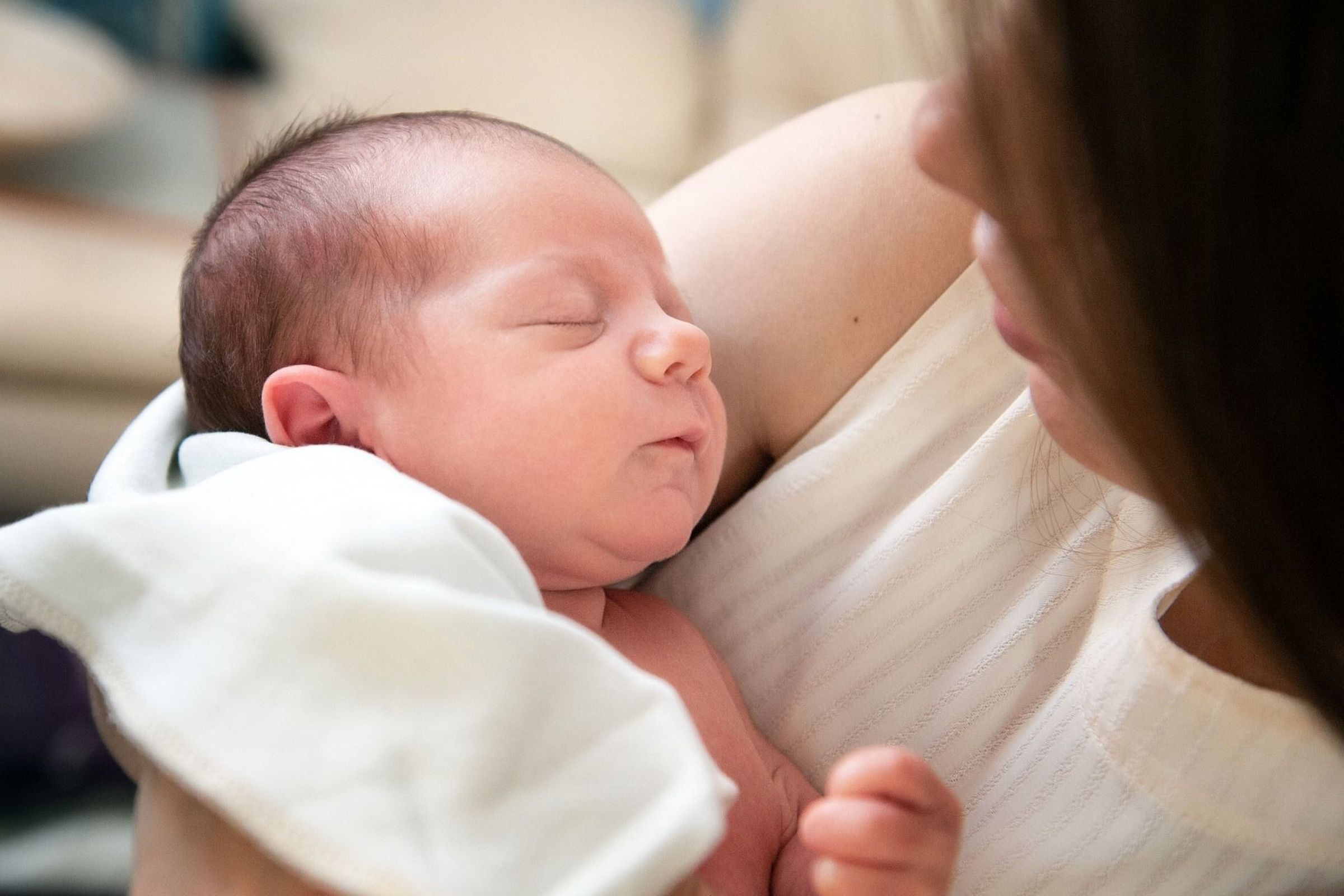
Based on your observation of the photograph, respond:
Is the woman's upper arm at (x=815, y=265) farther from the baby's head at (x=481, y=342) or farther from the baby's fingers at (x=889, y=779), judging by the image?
the baby's fingers at (x=889, y=779)

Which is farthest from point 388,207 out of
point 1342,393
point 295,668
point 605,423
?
point 1342,393

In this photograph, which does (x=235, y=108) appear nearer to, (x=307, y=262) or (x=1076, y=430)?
(x=307, y=262)

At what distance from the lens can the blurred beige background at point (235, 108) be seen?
1.55m

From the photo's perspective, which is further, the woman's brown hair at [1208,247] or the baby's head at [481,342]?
the baby's head at [481,342]

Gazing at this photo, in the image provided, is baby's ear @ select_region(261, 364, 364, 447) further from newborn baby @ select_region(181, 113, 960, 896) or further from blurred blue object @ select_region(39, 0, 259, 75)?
blurred blue object @ select_region(39, 0, 259, 75)

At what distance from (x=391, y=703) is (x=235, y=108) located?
1.92m

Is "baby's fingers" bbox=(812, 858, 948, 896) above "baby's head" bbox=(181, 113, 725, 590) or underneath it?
underneath

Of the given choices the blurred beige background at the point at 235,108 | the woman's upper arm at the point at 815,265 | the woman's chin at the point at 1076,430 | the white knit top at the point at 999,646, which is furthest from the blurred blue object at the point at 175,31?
the woman's chin at the point at 1076,430

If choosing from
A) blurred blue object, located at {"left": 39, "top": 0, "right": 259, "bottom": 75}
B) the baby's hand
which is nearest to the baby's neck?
the baby's hand

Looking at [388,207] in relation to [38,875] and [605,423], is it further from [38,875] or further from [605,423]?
[38,875]

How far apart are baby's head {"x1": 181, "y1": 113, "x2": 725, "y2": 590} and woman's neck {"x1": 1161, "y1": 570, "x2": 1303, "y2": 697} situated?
30cm

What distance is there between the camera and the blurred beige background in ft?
5.10

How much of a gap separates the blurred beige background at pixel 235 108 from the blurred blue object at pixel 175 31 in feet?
0.09

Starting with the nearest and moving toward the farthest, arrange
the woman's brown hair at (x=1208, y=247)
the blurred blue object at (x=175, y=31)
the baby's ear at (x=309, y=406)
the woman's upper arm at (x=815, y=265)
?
the woman's brown hair at (x=1208, y=247) < the baby's ear at (x=309, y=406) < the woman's upper arm at (x=815, y=265) < the blurred blue object at (x=175, y=31)
